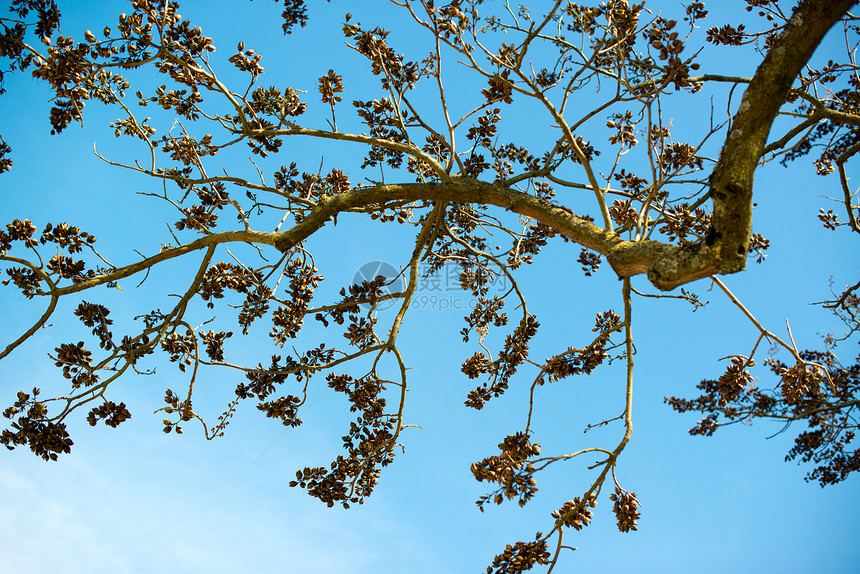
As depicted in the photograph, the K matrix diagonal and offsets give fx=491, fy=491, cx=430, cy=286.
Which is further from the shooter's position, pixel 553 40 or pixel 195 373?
pixel 553 40

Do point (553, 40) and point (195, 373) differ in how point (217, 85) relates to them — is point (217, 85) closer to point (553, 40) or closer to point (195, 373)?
point (195, 373)

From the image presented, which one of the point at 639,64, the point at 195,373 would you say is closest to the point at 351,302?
the point at 195,373

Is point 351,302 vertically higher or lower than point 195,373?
higher

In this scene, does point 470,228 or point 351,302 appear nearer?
point 351,302

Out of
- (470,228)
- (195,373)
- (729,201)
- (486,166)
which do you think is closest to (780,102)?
(729,201)

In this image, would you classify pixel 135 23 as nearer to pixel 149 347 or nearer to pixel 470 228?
pixel 149 347

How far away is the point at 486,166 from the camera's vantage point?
512 cm

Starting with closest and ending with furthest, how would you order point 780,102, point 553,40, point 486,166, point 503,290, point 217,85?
1. point 780,102
2. point 217,85
3. point 553,40
4. point 486,166
5. point 503,290

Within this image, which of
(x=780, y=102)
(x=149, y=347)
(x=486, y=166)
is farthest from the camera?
(x=486, y=166)

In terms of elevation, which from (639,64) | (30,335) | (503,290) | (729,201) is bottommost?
(30,335)

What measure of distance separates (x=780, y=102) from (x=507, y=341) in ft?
9.45

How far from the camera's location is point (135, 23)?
3.83m

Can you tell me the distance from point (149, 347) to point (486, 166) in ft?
11.5

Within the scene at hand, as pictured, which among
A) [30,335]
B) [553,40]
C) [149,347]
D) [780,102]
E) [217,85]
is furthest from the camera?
[553,40]
